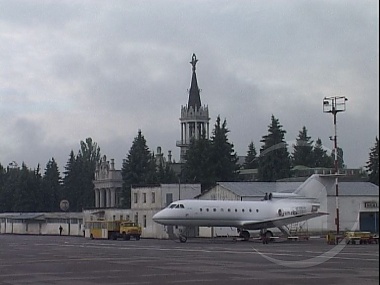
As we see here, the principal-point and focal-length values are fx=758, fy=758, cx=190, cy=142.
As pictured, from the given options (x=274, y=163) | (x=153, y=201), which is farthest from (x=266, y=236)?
(x=274, y=163)

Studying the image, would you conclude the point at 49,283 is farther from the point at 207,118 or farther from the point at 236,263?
the point at 207,118

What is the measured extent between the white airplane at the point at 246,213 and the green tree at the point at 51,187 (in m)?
65.9

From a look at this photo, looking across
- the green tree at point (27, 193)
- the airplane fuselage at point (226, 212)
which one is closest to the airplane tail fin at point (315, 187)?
the airplane fuselage at point (226, 212)

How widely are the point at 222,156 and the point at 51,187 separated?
39.6m

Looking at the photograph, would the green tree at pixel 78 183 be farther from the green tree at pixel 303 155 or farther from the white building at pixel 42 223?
the green tree at pixel 303 155

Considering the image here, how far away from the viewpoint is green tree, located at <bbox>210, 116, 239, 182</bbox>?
97.2 meters

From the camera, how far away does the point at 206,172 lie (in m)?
97.3

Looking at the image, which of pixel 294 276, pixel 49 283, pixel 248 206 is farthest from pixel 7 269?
pixel 248 206

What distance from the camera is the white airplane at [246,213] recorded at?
56.4m

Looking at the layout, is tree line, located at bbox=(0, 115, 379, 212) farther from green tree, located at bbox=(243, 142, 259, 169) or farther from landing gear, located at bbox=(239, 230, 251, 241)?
landing gear, located at bbox=(239, 230, 251, 241)

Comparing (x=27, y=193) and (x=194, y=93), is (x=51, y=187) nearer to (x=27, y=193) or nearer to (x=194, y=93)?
(x=27, y=193)

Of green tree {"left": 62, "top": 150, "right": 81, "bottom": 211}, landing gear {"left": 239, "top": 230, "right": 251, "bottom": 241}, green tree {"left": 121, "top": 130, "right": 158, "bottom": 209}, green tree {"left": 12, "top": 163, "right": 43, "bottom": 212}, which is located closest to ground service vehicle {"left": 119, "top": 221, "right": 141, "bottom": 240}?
landing gear {"left": 239, "top": 230, "right": 251, "bottom": 241}

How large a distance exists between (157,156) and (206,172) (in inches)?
1049

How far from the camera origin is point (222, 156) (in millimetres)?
98438
